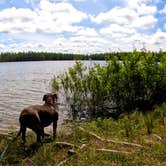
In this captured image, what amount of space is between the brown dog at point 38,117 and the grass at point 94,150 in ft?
1.58

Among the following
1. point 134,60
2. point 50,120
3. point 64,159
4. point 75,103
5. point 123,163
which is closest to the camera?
point 123,163

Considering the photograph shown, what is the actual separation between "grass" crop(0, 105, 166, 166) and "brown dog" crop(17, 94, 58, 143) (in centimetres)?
48

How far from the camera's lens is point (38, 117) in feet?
35.5

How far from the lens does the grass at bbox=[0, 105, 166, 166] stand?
9.20m

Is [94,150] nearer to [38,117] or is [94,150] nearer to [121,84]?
[38,117]

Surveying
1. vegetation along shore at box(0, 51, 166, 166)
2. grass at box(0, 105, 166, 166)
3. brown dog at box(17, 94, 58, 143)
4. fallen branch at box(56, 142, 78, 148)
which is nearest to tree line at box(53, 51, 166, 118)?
vegetation along shore at box(0, 51, 166, 166)

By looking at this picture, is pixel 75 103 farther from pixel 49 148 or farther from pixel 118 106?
pixel 49 148

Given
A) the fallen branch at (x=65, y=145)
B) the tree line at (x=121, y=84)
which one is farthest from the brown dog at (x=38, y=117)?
the tree line at (x=121, y=84)

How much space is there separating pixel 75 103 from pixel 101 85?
317cm

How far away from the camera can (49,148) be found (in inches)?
408

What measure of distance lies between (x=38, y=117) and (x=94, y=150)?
2.13 metres

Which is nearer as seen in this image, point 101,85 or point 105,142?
→ point 105,142

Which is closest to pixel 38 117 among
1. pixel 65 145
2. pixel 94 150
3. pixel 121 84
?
pixel 65 145

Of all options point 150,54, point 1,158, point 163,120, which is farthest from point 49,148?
point 150,54
